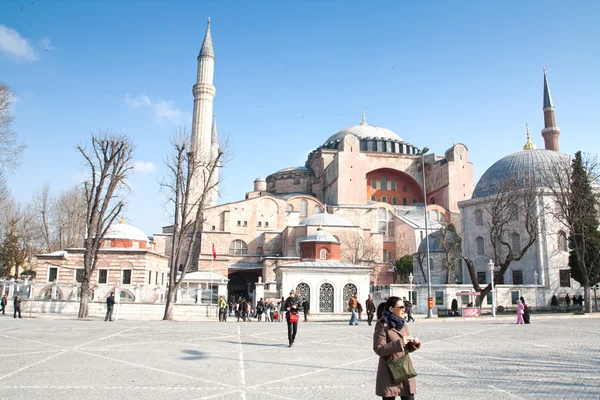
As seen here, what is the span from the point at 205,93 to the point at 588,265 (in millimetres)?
36026

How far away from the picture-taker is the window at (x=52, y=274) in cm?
3028

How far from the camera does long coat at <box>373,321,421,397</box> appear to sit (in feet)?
13.1

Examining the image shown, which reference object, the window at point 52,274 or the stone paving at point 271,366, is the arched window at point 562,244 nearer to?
the stone paving at point 271,366

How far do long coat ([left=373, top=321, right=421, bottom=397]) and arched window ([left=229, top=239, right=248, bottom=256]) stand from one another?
4383 centimetres

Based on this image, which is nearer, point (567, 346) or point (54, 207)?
point (567, 346)

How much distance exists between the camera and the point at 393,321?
4168mm

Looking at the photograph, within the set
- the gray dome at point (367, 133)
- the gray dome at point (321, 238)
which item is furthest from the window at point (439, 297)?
the gray dome at point (367, 133)

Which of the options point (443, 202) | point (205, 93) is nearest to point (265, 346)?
point (205, 93)

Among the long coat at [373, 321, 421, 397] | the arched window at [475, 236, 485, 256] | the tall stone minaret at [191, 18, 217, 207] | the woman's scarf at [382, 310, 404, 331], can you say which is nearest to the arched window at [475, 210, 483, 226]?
the arched window at [475, 236, 485, 256]

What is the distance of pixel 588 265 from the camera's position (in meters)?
27.0

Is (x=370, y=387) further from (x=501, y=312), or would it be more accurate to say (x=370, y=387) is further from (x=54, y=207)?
(x=54, y=207)

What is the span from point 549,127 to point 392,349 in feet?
152

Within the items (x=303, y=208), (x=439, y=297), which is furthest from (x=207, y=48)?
(x=439, y=297)

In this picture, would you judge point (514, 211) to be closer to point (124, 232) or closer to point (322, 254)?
point (322, 254)
